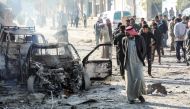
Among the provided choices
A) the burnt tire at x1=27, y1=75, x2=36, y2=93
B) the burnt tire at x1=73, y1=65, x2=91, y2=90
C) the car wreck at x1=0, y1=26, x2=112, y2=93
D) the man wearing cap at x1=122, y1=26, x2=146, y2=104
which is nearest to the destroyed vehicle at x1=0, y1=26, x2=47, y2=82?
the car wreck at x1=0, y1=26, x2=112, y2=93

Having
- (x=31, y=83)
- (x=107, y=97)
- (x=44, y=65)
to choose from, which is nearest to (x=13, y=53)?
(x=44, y=65)

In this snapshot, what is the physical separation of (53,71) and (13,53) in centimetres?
252

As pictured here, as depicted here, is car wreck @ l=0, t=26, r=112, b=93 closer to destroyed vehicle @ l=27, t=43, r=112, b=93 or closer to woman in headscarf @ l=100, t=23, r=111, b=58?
destroyed vehicle @ l=27, t=43, r=112, b=93

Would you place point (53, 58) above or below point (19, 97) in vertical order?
above

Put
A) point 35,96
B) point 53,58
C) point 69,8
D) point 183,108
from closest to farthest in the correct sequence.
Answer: point 183,108
point 35,96
point 53,58
point 69,8

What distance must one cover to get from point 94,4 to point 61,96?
167 feet

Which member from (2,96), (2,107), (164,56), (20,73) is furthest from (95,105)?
(164,56)

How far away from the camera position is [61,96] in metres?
11.1

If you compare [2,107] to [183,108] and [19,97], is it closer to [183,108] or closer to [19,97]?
[19,97]

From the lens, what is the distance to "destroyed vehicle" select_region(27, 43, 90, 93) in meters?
11.4

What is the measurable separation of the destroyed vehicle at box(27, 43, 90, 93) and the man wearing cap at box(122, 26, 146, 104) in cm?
206

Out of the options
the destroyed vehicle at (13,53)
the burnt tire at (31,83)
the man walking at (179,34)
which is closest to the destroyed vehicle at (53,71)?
the burnt tire at (31,83)

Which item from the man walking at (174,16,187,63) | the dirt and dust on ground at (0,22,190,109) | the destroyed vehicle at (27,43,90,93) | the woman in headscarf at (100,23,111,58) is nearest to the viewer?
the dirt and dust on ground at (0,22,190,109)

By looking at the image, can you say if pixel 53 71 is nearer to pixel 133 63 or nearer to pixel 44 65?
pixel 44 65
